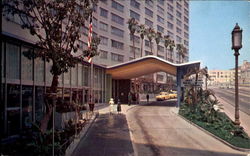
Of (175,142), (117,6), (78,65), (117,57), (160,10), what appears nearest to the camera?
(175,142)

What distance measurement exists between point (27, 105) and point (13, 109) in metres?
1.71

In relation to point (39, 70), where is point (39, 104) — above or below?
below

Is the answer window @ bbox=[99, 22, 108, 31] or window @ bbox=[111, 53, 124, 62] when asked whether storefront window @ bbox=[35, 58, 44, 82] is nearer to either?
window @ bbox=[99, 22, 108, 31]

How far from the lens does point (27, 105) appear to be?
14094 millimetres

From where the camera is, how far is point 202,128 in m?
17.0

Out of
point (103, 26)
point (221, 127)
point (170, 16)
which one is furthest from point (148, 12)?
point (221, 127)

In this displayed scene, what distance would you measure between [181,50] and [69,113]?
8297cm

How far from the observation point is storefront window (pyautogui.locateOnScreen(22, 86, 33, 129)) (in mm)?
13578

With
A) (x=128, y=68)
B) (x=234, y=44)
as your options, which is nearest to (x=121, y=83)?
(x=128, y=68)

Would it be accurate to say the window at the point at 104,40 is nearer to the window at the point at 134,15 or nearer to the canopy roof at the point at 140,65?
the window at the point at 134,15

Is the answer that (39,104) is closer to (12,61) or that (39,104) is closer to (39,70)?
(39,70)

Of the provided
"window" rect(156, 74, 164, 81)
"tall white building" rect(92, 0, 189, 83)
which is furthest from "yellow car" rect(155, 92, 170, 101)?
"window" rect(156, 74, 164, 81)

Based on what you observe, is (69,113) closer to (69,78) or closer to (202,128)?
(69,78)

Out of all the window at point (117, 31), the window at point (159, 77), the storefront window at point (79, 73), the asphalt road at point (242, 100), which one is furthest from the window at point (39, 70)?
the window at point (159, 77)
